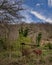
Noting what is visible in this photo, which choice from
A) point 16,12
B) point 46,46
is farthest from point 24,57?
point 46,46

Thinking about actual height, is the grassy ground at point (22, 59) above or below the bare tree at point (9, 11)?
below

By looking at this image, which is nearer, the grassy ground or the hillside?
the grassy ground

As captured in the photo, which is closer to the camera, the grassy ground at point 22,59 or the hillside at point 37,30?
the grassy ground at point 22,59

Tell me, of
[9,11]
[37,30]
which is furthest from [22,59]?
[37,30]

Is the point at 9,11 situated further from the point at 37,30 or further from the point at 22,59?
the point at 37,30

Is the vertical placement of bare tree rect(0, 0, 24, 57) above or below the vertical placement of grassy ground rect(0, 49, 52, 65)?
above

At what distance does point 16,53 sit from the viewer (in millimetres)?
21188

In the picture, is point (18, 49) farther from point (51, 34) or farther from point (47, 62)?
point (51, 34)

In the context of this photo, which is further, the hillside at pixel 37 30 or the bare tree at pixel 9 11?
the hillside at pixel 37 30

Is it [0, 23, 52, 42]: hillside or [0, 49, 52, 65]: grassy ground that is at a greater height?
[0, 23, 52, 42]: hillside

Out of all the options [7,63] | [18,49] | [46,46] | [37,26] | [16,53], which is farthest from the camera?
[37,26]

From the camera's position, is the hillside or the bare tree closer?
the bare tree

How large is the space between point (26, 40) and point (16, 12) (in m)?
7.34

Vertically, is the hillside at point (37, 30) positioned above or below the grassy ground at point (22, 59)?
above
